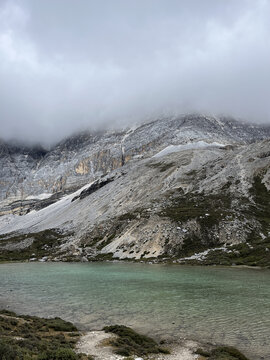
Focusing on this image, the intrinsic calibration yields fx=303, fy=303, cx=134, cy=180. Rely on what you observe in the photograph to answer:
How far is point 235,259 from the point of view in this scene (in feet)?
188

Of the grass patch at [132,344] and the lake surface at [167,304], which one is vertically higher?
the grass patch at [132,344]

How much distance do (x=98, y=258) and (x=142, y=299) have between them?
45497 millimetres

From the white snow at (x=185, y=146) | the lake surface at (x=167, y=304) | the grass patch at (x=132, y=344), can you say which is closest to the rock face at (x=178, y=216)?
the lake surface at (x=167, y=304)

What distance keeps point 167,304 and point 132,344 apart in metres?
9.62

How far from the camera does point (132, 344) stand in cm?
1686

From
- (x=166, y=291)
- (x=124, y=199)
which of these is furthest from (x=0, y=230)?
(x=166, y=291)

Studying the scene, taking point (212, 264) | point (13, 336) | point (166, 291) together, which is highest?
point (13, 336)

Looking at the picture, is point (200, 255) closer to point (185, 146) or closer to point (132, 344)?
point (132, 344)

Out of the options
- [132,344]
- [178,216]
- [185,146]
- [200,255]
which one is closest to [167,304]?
[132,344]

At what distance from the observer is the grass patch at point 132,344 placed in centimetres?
1584

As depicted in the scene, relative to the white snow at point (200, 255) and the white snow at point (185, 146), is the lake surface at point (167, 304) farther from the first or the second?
the white snow at point (185, 146)

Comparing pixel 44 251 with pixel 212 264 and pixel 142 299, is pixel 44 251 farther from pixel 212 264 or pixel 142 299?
pixel 142 299

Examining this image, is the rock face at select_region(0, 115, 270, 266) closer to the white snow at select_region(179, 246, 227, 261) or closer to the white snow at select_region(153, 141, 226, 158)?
the white snow at select_region(179, 246, 227, 261)

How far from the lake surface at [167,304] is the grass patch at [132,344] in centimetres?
146
